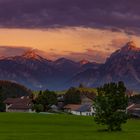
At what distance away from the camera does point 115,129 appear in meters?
84.8

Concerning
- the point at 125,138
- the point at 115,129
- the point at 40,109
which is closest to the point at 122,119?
the point at 115,129

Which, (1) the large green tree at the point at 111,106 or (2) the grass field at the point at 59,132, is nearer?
(2) the grass field at the point at 59,132

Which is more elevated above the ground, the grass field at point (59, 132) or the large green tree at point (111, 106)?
the large green tree at point (111, 106)

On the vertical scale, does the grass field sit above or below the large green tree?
below

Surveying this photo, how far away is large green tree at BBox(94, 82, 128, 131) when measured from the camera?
83.6m

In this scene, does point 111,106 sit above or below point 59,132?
above

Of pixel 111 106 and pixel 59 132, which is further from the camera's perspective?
pixel 111 106

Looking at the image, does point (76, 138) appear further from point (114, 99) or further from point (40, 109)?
point (40, 109)

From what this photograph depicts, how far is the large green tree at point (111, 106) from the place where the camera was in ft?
274

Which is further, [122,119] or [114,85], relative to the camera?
[114,85]

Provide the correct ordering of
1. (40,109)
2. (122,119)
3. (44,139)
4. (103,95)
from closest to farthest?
(44,139) → (122,119) → (103,95) → (40,109)

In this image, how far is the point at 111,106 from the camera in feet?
281

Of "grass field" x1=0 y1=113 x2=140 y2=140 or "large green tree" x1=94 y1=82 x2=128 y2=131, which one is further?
"large green tree" x1=94 y1=82 x2=128 y2=131

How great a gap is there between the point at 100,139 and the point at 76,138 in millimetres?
→ 2936
